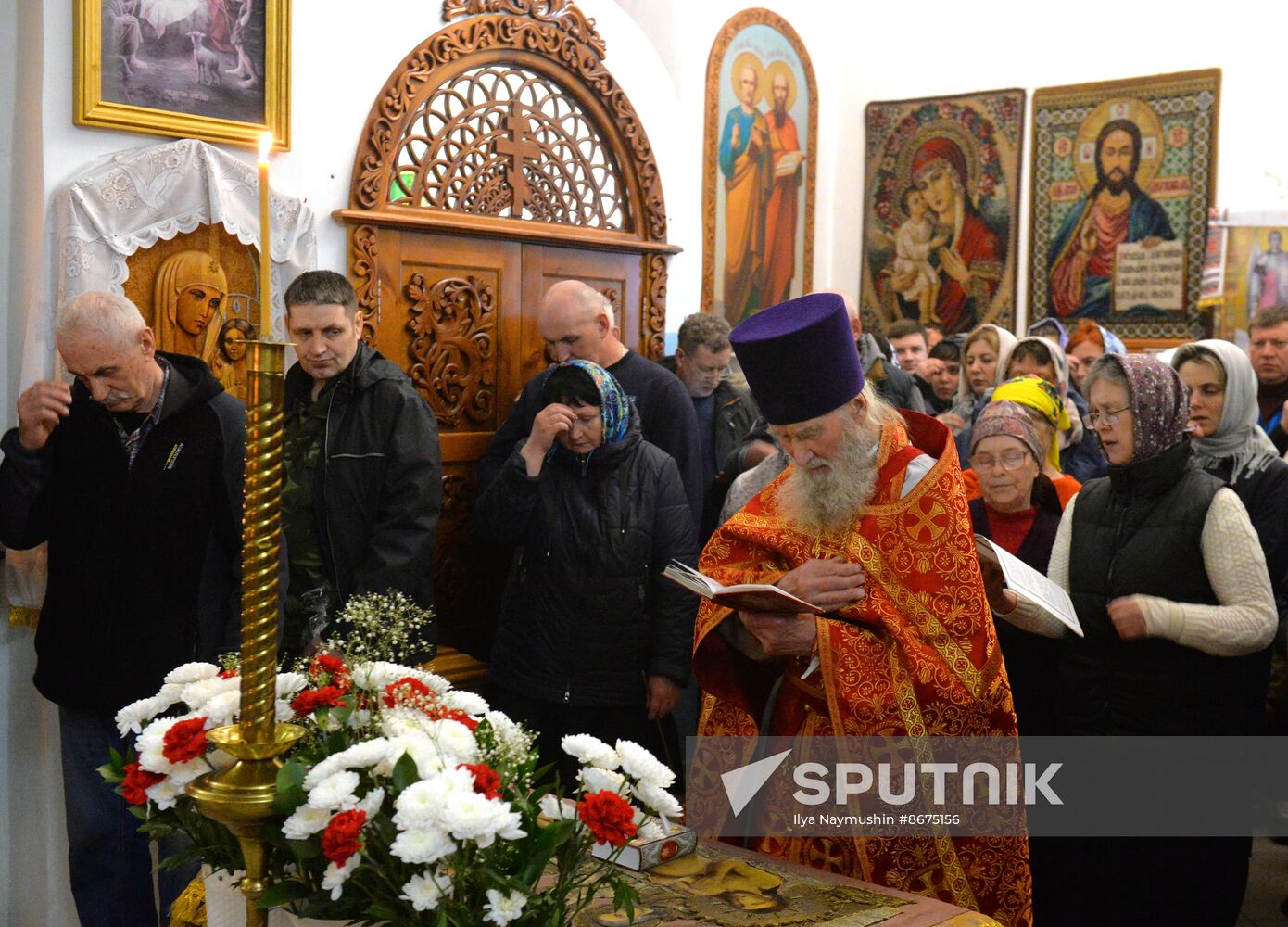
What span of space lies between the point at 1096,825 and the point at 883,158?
20.5 feet

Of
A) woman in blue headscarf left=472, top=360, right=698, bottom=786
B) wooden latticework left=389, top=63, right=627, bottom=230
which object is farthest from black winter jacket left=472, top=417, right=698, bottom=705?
wooden latticework left=389, top=63, right=627, bottom=230

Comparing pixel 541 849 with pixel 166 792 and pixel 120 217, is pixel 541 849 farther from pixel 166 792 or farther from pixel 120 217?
pixel 120 217

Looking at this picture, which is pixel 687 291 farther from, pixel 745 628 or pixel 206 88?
pixel 745 628

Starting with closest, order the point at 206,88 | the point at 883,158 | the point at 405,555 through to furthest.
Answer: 1. the point at 405,555
2. the point at 206,88
3. the point at 883,158

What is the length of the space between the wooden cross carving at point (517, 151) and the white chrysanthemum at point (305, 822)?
4.10 m

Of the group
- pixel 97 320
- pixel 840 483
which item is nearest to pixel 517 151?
pixel 97 320

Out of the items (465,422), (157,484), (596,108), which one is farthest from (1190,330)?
(157,484)

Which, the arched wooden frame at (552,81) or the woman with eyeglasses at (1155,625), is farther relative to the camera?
the arched wooden frame at (552,81)

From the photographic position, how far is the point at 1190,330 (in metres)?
7.88

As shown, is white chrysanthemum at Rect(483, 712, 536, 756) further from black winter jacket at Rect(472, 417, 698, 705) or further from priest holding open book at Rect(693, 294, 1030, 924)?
black winter jacket at Rect(472, 417, 698, 705)

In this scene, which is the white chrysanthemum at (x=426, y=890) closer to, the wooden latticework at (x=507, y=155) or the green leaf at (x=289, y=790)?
the green leaf at (x=289, y=790)

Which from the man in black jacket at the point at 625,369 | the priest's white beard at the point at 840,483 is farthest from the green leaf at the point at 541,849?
the man in black jacket at the point at 625,369

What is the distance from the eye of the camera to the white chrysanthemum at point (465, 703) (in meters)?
1.85

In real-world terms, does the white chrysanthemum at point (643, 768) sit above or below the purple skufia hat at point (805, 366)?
below
